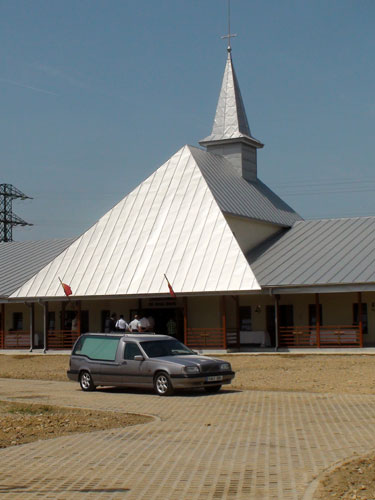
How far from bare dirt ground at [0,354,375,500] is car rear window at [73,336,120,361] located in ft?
10.2

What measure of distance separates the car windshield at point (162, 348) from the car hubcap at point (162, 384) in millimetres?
736

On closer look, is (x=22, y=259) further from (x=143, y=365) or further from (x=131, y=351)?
(x=143, y=365)

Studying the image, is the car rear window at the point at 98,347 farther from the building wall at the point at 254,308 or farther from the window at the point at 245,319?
the window at the point at 245,319

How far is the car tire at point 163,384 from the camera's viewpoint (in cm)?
1758

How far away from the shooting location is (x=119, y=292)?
111 feet

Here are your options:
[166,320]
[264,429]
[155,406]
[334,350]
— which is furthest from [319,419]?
[166,320]

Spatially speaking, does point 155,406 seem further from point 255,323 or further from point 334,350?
point 255,323

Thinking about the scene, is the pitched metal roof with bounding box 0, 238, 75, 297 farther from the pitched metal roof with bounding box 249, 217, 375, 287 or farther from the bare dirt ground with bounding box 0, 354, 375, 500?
the pitched metal roof with bounding box 249, 217, 375, 287

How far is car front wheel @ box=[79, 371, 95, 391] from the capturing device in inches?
760

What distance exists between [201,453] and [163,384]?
7.71 metres

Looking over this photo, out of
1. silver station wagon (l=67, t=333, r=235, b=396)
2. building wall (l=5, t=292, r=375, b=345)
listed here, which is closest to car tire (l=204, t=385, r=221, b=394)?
silver station wagon (l=67, t=333, r=235, b=396)

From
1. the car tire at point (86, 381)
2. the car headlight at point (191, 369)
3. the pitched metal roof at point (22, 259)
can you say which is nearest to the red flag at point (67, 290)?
the pitched metal roof at point (22, 259)

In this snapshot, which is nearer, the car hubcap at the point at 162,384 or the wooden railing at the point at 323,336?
the car hubcap at the point at 162,384

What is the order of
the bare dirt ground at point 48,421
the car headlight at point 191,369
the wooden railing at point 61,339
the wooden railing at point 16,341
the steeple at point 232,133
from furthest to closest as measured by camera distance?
1. the steeple at point 232,133
2. the wooden railing at point 16,341
3. the wooden railing at point 61,339
4. the car headlight at point 191,369
5. the bare dirt ground at point 48,421
